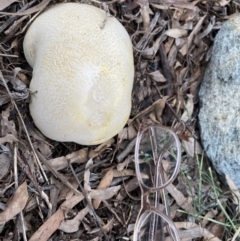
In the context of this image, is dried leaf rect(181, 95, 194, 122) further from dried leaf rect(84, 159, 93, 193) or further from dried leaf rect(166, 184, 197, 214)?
dried leaf rect(84, 159, 93, 193)

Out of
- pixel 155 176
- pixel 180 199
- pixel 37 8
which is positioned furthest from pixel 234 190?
pixel 37 8

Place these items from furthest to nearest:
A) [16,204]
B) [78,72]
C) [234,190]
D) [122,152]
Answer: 1. [234,190]
2. [122,152]
3. [16,204]
4. [78,72]

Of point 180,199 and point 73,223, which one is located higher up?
point 73,223

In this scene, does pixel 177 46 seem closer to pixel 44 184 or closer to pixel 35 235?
pixel 44 184

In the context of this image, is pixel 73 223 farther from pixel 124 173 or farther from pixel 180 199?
pixel 180 199

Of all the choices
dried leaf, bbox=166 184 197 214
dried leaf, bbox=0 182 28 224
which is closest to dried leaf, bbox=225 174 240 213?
dried leaf, bbox=166 184 197 214

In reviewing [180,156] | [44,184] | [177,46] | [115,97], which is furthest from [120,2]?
[44,184]
